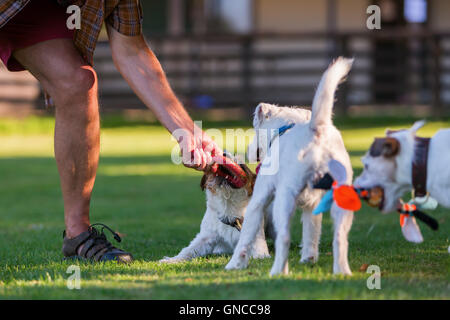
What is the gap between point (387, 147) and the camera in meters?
3.45

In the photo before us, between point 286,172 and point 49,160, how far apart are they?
8337mm

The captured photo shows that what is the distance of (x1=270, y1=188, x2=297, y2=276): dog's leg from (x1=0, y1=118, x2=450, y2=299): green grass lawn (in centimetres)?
9

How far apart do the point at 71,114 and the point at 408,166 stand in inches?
83.2

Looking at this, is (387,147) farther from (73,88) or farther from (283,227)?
(73,88)

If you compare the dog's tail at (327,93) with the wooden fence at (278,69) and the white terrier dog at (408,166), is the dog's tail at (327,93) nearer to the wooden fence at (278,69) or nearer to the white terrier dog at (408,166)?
the white terrier dog at (408,166)

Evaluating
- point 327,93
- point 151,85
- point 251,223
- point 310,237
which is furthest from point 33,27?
point 310,237

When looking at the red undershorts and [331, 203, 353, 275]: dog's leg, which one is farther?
the red undershorts

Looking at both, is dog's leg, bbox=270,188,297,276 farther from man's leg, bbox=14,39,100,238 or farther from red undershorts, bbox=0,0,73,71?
red undershorts, bbox=0,0,73,71

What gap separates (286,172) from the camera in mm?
3684

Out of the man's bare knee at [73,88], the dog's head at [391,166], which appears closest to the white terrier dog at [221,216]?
the man's bare knee at [73,88]

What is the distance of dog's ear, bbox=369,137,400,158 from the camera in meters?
3.44

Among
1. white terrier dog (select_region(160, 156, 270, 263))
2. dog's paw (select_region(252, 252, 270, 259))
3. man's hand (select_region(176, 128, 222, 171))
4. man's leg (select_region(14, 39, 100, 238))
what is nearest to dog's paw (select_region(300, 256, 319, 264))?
dog's paw (select_region(252, 252, 270, 259))
